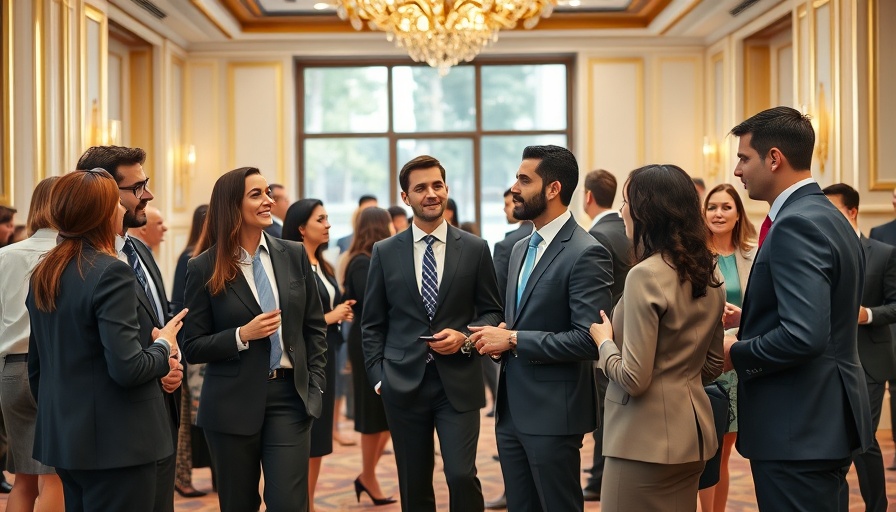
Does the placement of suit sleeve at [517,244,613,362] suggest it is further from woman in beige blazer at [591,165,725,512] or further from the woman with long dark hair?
the woman with long dark hair

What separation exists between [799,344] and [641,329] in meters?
0.45

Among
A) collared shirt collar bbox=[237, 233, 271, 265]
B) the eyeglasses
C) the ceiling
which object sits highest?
the ceiling

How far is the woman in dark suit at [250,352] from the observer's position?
12.0 feet

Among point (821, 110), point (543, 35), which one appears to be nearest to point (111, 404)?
point (821, 110)

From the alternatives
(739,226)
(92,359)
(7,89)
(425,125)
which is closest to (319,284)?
(739,226)

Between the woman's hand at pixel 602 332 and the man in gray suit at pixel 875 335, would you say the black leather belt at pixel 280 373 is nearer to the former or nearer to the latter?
the woman's hand at pixel 602 332

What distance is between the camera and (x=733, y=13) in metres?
10.1

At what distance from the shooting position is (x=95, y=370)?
2918 mm

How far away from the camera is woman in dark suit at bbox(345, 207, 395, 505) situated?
573cm

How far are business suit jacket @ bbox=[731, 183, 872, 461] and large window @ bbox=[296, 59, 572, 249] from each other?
9778 mm

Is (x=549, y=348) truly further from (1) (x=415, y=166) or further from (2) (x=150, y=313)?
(2) (x=150, y=313)

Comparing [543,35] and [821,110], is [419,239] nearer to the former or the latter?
[821,110]

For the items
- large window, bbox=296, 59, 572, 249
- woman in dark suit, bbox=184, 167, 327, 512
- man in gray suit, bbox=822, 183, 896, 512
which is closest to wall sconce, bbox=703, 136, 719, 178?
large window, bbox=296, 59, 572, 249

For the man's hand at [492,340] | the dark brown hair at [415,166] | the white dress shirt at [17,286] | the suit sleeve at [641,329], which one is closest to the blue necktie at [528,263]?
the man's hand at [492,340]
